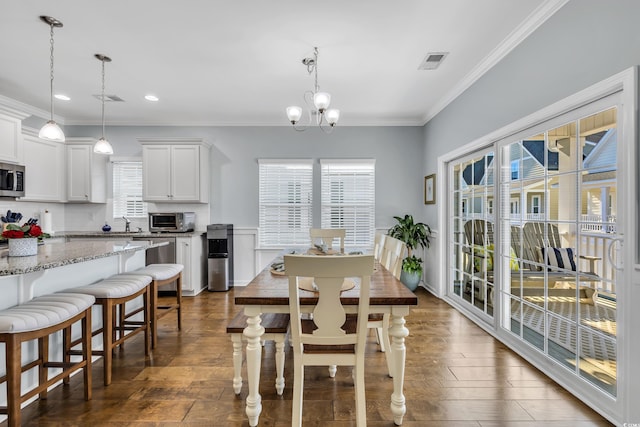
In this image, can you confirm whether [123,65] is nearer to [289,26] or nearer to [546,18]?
[289,26]

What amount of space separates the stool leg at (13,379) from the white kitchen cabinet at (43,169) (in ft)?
12.4

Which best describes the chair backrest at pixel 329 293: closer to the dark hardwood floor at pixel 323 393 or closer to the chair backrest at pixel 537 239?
the dark hardwood floor at pixel 323 393

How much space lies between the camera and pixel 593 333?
206 cm

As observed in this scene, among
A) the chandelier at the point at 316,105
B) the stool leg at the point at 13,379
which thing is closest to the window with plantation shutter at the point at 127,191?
the chandelier at the point at 316,105

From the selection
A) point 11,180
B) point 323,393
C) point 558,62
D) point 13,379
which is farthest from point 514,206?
point 11,180

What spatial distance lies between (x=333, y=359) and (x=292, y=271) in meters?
0.58

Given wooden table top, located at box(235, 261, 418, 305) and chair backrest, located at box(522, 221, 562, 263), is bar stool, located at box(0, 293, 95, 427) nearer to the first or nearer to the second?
wooden table top, located at box(235, 261, 418, 305)

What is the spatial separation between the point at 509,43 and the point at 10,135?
18.3 ft

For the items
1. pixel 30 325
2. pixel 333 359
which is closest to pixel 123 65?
pixel 30 325

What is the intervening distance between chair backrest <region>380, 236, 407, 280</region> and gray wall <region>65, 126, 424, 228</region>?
2.36 metres

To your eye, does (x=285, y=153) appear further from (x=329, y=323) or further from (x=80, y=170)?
(x=329, y=323)

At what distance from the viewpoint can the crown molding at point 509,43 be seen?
2.27 metres

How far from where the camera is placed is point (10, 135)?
3898mm

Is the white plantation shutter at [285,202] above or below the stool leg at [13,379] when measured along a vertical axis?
above
